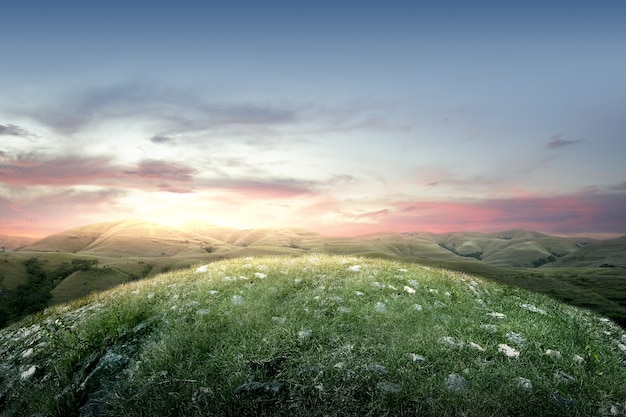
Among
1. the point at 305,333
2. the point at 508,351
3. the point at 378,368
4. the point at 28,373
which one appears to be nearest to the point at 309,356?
the point at 305,333

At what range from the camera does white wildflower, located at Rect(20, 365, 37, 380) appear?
10259 mm

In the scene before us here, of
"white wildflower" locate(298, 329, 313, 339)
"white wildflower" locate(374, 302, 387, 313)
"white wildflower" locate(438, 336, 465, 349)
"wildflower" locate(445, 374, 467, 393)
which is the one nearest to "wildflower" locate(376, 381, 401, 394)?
"wildflower" locate(445, 374, 467, 393)

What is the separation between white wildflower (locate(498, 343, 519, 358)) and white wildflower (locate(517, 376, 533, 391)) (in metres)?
1.22

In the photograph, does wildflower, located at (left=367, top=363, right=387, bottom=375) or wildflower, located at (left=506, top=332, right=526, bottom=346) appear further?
wildflower, located at (left=506, top=332, right=526, bottom=346)

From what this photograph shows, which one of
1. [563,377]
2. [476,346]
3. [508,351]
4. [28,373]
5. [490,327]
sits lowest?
[28,373]

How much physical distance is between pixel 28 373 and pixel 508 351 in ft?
44.2

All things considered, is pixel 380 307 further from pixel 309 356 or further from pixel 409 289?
pixel 309 356

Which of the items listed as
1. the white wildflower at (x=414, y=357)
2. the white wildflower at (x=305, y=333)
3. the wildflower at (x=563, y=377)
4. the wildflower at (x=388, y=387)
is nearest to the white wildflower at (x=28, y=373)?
the white wildflower at (x=305, y=333)

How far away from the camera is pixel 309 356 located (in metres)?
9.05

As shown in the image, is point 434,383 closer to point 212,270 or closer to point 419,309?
point 419,309

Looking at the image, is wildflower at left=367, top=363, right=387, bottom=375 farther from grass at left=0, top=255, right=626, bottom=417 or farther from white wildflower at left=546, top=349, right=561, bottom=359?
white wildflower at left=546, top=349, right=561, bottom=359

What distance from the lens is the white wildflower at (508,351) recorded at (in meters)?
9.92

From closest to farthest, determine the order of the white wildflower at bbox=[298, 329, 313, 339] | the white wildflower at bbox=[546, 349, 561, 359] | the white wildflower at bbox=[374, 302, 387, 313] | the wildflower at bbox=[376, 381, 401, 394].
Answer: the wildflower at bbox=[376, 381, 401, 394], the white wildflower at bbox=[298, 329, 313, 339], the white wildflower at bbox=[546, 349, 561, 359], the white wildflower at bbox=[374, 302, 387, 313]

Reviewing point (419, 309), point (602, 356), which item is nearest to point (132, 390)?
point (419, 309)
